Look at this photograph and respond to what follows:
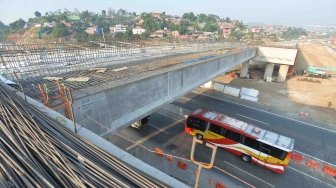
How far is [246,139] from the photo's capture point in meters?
16.1

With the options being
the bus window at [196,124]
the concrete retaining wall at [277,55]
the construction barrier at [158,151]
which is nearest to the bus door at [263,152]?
the bus window at [196,124]

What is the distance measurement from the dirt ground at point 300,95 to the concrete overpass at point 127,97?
17.9 meters

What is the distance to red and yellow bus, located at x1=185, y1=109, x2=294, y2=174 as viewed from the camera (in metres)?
15.1

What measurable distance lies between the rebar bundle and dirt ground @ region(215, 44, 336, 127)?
88.9 feet

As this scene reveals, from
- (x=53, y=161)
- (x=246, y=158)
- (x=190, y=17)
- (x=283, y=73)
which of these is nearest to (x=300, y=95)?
(x=283, y=73)

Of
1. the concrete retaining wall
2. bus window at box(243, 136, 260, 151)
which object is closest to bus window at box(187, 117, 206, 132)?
bus window at box(243, 136, 260, 151)

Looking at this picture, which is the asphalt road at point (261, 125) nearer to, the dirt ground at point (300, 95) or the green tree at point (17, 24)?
the dirt ground at point (300, 95)

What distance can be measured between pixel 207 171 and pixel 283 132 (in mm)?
11017

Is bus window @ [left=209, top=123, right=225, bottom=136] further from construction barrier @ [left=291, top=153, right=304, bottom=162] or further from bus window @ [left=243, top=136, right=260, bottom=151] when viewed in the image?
construction barrier @ [left=291, top=153, right=304, bottom=162]

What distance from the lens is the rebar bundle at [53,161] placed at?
3.69 meters

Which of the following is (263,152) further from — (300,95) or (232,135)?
(300,95)

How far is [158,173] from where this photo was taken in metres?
4.51

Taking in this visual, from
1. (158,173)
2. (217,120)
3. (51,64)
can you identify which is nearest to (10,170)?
(158,173)

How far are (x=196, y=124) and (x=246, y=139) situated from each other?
4311 millimetres
